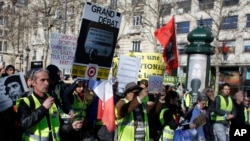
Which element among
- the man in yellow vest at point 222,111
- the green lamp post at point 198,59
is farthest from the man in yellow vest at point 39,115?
the green lamp post at point 198,59

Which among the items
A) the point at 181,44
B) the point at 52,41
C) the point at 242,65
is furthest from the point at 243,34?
the point at 52,41

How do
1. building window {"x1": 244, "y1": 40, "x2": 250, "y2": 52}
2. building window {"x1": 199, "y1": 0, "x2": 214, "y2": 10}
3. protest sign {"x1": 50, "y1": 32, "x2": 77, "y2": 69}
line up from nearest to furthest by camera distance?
protest sign {"x1": 50, "y1": 32, "x2": 77, "y2": 69} → building window {"x1": 244, "y1": 40, "x2": 250, "y2": 52} → building window {"x1": 199, "y1": 0, "x2": 214, "y2": 10}

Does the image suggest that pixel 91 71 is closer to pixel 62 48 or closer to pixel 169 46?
pixel 62 48

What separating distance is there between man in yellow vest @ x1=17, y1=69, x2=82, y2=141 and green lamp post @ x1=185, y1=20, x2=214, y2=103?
430 inches

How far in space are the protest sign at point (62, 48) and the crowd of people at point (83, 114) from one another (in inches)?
42.1

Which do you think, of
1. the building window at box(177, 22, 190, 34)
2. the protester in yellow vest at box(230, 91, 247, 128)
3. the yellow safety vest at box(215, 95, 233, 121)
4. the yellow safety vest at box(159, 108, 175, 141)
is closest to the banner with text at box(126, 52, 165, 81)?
the yellow safety vest at box(215, 95, 233, 121)

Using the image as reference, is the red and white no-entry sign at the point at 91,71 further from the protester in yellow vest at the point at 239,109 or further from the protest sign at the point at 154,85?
the protester in yellow vest at the point at 239,109

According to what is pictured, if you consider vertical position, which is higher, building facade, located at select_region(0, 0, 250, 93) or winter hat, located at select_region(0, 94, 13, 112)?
building facade, located at select_region(0, 0, 250, 93)

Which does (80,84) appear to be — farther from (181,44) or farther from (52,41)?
(181,44)

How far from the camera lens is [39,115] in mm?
4227

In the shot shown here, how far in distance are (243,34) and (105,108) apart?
97.0ft

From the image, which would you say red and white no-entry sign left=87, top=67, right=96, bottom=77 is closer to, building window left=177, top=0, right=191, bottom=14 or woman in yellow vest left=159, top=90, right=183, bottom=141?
woman in yellow vest left=159, top=90, right=183, bottom=141

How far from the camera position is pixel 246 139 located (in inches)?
102

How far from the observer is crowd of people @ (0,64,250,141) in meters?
4.48
